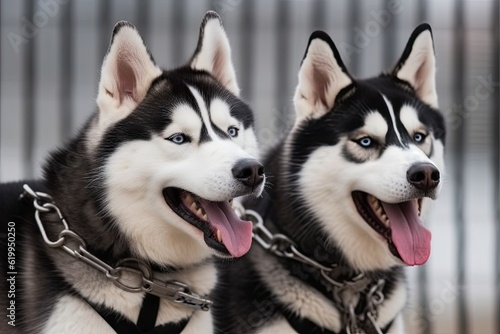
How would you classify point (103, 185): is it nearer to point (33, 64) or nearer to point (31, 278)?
point (31, 278)

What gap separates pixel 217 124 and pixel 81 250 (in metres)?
0.71

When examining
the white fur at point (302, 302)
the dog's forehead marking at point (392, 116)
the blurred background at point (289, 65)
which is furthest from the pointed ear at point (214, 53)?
the blurred background at point (289, 65)

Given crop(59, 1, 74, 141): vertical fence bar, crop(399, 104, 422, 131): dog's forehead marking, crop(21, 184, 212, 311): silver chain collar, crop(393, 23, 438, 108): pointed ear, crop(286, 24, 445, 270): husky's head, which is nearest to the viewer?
crop(21, 184, 212, 311): silver chain collar

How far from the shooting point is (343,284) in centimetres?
361

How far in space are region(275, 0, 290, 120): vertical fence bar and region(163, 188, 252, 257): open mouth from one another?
3220 millimetres

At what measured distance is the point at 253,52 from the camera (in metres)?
6.29

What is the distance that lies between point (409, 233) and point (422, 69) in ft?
3.01

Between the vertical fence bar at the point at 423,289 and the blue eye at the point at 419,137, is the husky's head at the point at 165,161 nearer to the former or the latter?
the blue eye at the point at 419,137

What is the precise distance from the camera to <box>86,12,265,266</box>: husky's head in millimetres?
2955

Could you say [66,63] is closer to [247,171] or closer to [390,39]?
[390,39]

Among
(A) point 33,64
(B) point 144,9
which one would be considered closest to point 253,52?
(B) point 144,9

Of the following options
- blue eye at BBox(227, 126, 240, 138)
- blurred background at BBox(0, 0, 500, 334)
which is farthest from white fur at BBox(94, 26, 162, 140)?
blurred background at BBox(0, 0, 500, 334)

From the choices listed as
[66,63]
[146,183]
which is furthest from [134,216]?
[66,63]

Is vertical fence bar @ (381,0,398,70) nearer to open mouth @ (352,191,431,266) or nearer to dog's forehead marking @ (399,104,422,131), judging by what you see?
dog's forehead marking @ (399,104,422,131)
